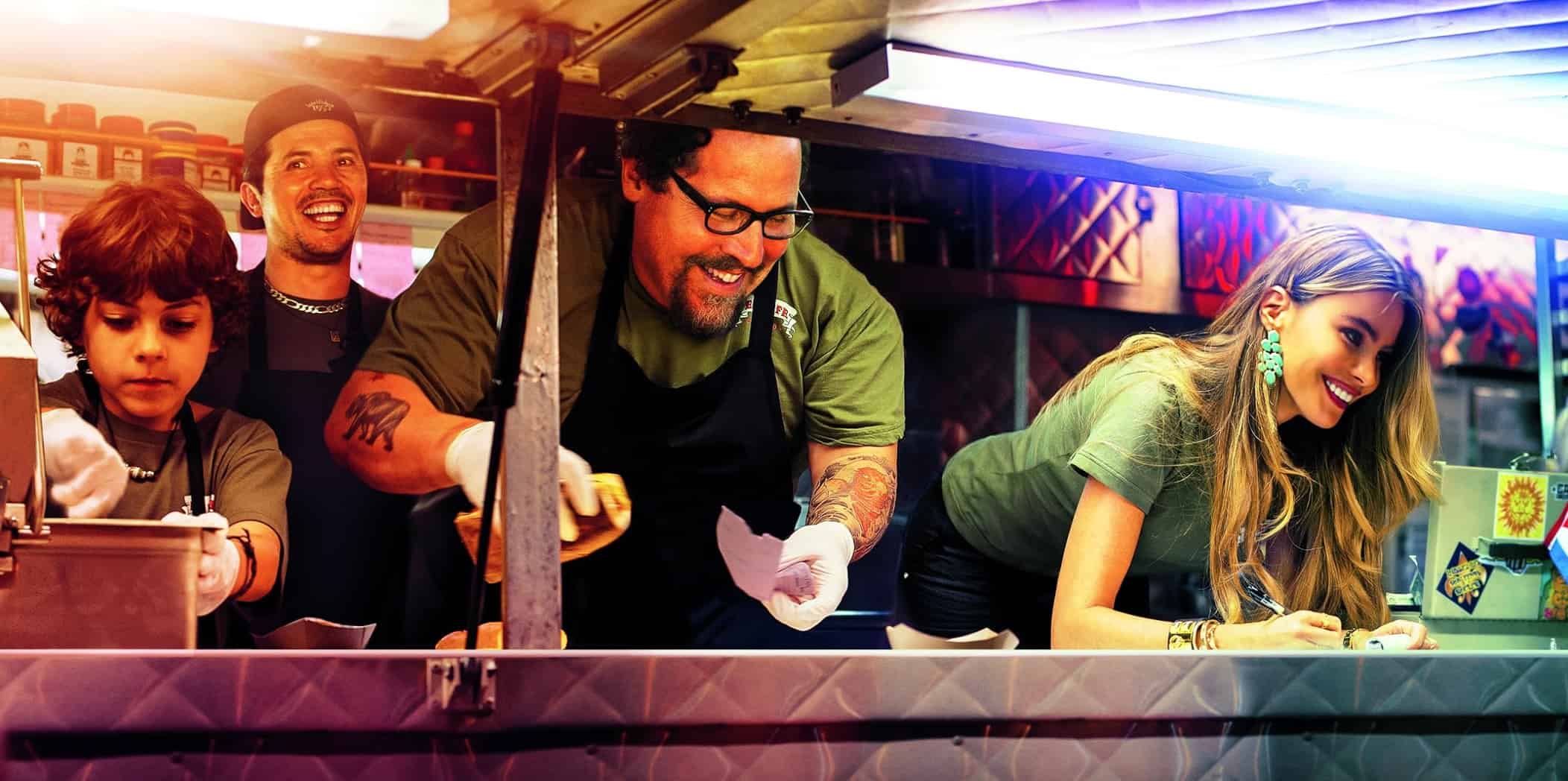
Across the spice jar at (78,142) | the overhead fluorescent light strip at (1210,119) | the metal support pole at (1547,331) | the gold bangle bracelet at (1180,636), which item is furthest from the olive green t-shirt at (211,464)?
the metal support pole at (1547,331)

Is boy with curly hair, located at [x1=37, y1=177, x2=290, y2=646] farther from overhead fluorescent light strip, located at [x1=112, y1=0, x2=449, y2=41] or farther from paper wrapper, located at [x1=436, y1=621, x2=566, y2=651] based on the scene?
overhead fluorescent light strip, located at [x1=112, y1=0, x2=449, y2=41]

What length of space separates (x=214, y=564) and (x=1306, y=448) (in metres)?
2.61

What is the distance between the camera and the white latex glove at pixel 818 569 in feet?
10.0

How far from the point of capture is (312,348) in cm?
272

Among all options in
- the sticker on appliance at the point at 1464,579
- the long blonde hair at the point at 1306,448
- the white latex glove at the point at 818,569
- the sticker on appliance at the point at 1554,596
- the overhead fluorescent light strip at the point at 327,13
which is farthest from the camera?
the sticker on appliance at the point at 1554,596

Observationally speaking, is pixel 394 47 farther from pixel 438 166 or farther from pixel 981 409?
pixel 981 409

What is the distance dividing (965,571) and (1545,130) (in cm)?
179

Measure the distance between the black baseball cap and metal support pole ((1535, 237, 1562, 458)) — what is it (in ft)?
11.2

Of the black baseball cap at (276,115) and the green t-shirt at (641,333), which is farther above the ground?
the black baseball cap at (276,115)

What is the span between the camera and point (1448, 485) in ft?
12.3

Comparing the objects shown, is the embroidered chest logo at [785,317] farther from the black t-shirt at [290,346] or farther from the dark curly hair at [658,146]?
the black t-shirt at [290,346]

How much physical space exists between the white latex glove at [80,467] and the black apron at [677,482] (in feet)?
2.78

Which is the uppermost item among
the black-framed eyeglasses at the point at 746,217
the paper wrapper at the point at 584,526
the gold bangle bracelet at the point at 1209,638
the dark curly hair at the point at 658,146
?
the dark curly hair at the point at 658,146

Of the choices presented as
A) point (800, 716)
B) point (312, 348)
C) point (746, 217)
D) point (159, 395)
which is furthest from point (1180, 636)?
point (159, 395)
